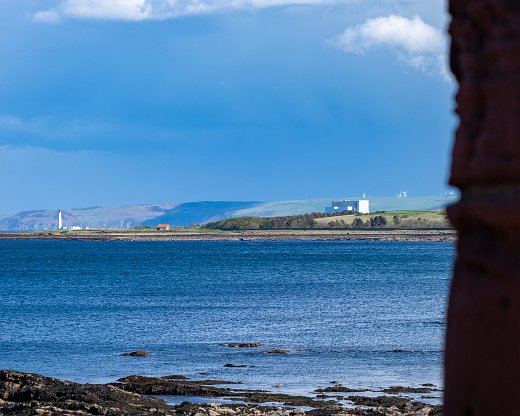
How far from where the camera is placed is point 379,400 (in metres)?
25.9

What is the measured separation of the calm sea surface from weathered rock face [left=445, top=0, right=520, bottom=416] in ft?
85.1

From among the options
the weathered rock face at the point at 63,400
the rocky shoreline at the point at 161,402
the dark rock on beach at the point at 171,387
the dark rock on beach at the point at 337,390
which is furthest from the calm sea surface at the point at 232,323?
the weathered rock face at the point at 63,400

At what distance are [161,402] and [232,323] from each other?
2733 centimetres

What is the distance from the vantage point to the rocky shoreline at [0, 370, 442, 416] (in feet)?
71.8

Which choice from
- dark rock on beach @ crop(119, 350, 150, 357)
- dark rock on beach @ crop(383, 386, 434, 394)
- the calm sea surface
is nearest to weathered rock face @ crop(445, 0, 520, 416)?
dark rock on beach @ crop(383, 386, 434, 394)

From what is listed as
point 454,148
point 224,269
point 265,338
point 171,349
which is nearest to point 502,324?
point 454,148

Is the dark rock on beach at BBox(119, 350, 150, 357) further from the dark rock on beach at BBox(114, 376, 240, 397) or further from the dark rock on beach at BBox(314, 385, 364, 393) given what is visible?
the dark rock on beach at BBox(314, 385, 364, 393)

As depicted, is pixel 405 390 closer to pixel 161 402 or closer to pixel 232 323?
pixel 161 402

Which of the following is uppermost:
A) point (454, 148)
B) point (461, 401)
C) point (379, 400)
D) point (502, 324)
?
point (454, 148)

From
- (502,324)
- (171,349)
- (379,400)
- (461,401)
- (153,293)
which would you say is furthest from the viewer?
(153,293)

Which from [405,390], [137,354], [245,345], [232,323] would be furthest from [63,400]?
[232,323]

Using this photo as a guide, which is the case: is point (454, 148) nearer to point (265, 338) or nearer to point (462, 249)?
point (462, 249)

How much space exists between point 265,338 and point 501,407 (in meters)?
42.9

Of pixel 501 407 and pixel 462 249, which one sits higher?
pixel 462 249
